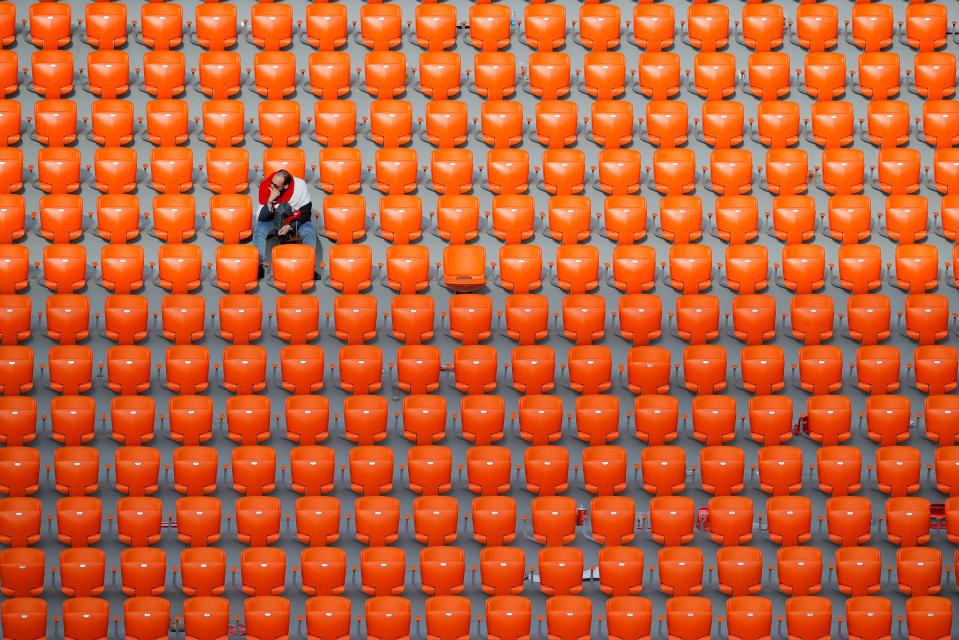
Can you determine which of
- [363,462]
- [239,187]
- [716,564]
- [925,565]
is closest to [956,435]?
[925,565]

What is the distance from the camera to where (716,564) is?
1392 centimetres

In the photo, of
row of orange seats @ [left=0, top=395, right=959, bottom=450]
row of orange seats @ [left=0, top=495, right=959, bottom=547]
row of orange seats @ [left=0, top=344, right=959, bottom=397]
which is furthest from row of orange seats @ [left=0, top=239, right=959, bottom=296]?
row of orange seats @ [left=0, top=495, right=959, bottom=547]

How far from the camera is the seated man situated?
14.5 meters

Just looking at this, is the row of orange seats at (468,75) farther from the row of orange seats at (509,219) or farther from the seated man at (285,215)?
the seated man at (285,215)

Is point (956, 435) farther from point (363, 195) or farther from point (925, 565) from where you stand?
point (363, 195)

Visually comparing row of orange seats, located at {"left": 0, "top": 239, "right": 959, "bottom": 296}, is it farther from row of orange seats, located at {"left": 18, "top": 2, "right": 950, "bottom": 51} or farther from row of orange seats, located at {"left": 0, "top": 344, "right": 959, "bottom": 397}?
row of orange seats, located at {"left": 18, "top": 2, "right": 950, "bottom": 51}

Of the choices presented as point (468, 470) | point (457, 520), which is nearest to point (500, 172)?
point (468, 470)

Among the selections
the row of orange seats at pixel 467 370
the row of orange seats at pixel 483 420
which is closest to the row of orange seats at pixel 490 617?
the row of orange seats at pixel 483 420

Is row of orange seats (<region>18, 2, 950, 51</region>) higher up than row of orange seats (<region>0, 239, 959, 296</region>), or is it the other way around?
row of orange seats (<region>18, 2, 950, 51</region>)

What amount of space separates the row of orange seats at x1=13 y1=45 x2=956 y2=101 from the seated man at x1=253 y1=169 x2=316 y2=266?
1.33 m

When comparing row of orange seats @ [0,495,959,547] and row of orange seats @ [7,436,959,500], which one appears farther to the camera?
row of orange seats @ [7,436,959,500]

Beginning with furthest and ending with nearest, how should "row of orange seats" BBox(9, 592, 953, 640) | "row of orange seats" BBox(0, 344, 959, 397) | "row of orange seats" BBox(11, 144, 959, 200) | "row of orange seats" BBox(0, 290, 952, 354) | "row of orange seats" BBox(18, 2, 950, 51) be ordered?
"row of orange seats" BBox(18, 2, 950, 51), "row of orange seats" BBox(11, 144, 959, 200), "row of orange seats" BBox(0, 290, 952, 354), "row of orange seats" BBox(0, 344, 959, 397), "row of orange seats" BBox(9, 592, 953, 640)

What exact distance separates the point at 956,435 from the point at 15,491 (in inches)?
281

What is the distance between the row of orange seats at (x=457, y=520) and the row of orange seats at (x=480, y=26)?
14.1 ft
